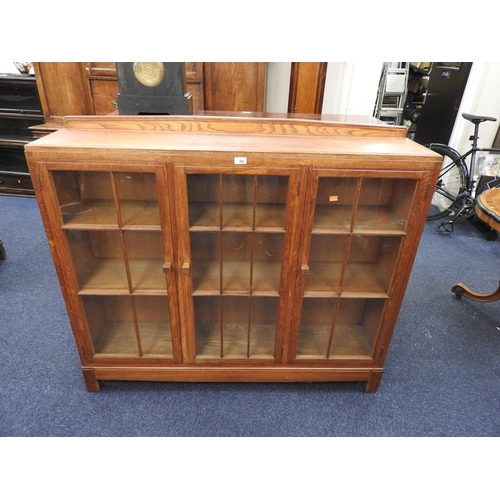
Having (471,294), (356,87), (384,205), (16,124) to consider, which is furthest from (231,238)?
(16,124)

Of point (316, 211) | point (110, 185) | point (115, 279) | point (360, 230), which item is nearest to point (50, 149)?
point (110, 185)

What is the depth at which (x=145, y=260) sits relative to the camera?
1.48 meters

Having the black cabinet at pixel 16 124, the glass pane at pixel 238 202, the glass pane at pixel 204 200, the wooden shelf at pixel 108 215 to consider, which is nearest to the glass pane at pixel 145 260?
the wooden shelf at pixel 108 215

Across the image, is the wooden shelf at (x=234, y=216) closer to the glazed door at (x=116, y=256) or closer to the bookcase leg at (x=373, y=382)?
the glazed door at (x=116, y=256)

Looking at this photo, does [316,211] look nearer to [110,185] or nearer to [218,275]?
[218,275]

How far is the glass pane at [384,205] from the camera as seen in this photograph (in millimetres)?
1258

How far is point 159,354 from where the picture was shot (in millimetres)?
1552

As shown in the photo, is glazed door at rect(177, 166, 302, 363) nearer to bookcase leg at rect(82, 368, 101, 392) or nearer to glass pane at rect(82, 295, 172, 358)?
glass pane at rect(82, 295, 172, 358)

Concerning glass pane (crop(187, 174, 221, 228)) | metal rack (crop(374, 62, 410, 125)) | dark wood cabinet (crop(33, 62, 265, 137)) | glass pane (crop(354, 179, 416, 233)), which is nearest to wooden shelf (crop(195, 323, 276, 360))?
glass pane (crop(187, 174, 221, 228))

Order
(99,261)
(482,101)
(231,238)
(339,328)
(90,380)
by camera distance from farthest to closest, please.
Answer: (482,101), (339,328), (90,380), (99,261), (231,238)

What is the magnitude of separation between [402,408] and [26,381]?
1.73 m

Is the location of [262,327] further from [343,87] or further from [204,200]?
[343,87]

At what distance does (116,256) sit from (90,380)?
0.58 m

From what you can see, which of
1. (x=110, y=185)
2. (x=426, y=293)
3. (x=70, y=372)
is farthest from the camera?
(x=426, y=293)
